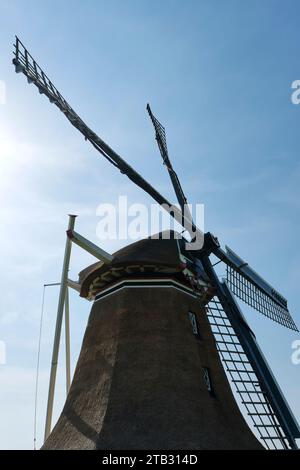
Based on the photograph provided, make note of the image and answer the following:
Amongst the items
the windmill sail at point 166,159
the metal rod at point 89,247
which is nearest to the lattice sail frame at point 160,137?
the windmill sail at point 166,159

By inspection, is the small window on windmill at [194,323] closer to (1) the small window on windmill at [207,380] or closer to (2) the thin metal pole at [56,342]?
(1) the small window on windmill at [207,380]

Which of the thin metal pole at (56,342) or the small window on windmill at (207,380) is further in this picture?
the small window on windmill at (207,380)

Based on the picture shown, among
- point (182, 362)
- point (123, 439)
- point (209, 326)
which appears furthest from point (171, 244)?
point (123, 439)

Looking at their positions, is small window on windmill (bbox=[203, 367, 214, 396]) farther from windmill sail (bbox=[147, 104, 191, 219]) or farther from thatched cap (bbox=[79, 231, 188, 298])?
windmill sail (bbox=[147, 104, 191, 219])

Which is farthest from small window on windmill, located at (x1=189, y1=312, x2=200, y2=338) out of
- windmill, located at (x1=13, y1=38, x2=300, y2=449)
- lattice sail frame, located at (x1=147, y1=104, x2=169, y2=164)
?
lattice sail frame, located at (x1=147, y1=104, x2=169, y2=164)

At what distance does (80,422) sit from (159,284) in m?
5.34

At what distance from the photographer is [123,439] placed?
39.2 ft

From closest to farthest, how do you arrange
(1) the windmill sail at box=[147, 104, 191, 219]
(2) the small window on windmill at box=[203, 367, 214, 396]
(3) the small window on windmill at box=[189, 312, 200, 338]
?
Answer: (2) the small window on windmill at box=[203, 367, 214, 396] → (3) the small window on windmill at box=[189, 312, 200, 338] → (1) the windmill sail at box=[147, 104, 191, 219]

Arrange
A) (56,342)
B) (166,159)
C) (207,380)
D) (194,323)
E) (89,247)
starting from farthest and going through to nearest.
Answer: (166,159), (194,323), (89,247), (207,380), (56,342)

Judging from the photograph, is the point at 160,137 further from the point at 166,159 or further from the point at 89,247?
the point at 89,247

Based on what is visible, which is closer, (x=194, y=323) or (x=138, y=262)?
(x=138, y=262)

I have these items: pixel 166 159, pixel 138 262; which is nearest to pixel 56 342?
pixel 138 262

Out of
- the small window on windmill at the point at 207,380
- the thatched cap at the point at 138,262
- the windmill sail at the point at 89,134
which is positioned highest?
the windmill sail at the point at 89,134
